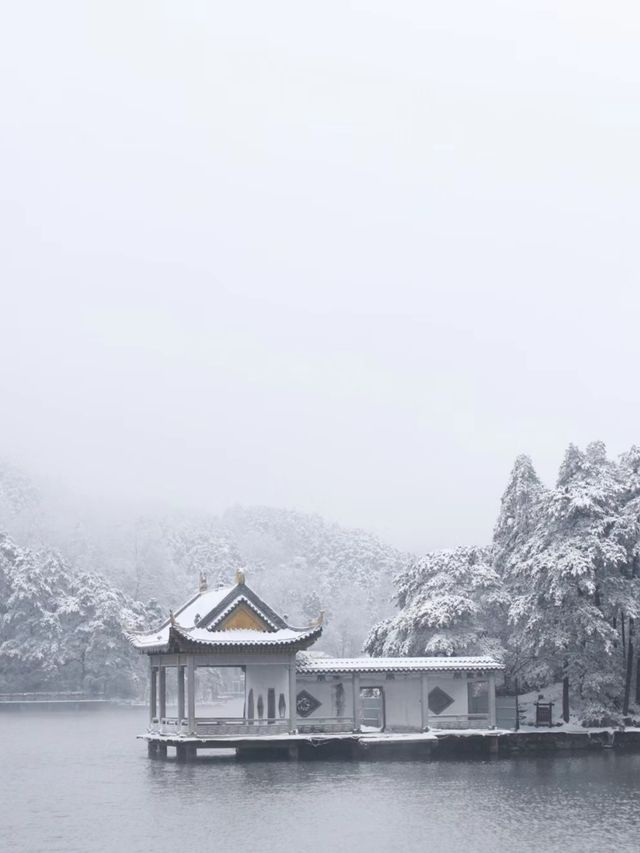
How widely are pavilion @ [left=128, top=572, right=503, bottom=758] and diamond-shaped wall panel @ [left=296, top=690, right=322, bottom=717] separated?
45 millimetres

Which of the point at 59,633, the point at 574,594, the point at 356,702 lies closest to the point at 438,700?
the point at 356,702

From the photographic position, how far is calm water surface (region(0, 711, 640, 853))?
35156mm

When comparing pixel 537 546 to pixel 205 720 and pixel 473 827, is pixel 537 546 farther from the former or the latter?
pixel 473 827

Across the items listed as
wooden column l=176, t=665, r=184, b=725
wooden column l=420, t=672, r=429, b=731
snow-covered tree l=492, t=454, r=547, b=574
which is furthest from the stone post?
snow-covered tree l=492, t=454, r=547, b=574

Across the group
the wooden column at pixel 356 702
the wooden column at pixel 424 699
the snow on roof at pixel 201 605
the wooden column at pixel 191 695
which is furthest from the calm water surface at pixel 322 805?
the snow on roof at pixel 201 605

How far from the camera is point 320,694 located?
59000 mm

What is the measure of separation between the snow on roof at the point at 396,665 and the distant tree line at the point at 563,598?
13.0 ft

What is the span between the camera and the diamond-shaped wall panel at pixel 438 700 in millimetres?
59812

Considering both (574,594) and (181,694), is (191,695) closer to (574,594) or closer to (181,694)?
(181,694)

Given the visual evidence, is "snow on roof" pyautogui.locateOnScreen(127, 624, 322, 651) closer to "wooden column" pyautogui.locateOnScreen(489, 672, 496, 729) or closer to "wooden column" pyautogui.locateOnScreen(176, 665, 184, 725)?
"wooden column" pyautogui.locateOnScreen(176, 665, 184, 725)

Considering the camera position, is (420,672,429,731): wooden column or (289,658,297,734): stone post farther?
(420,672,429,731): wooden column

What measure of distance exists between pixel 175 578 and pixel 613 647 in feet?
456

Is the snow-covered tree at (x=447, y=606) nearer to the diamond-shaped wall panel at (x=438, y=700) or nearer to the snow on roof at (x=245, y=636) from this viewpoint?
the diamond-shaped wall panel at (x=438, y=700)

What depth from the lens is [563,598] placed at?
61.5m
